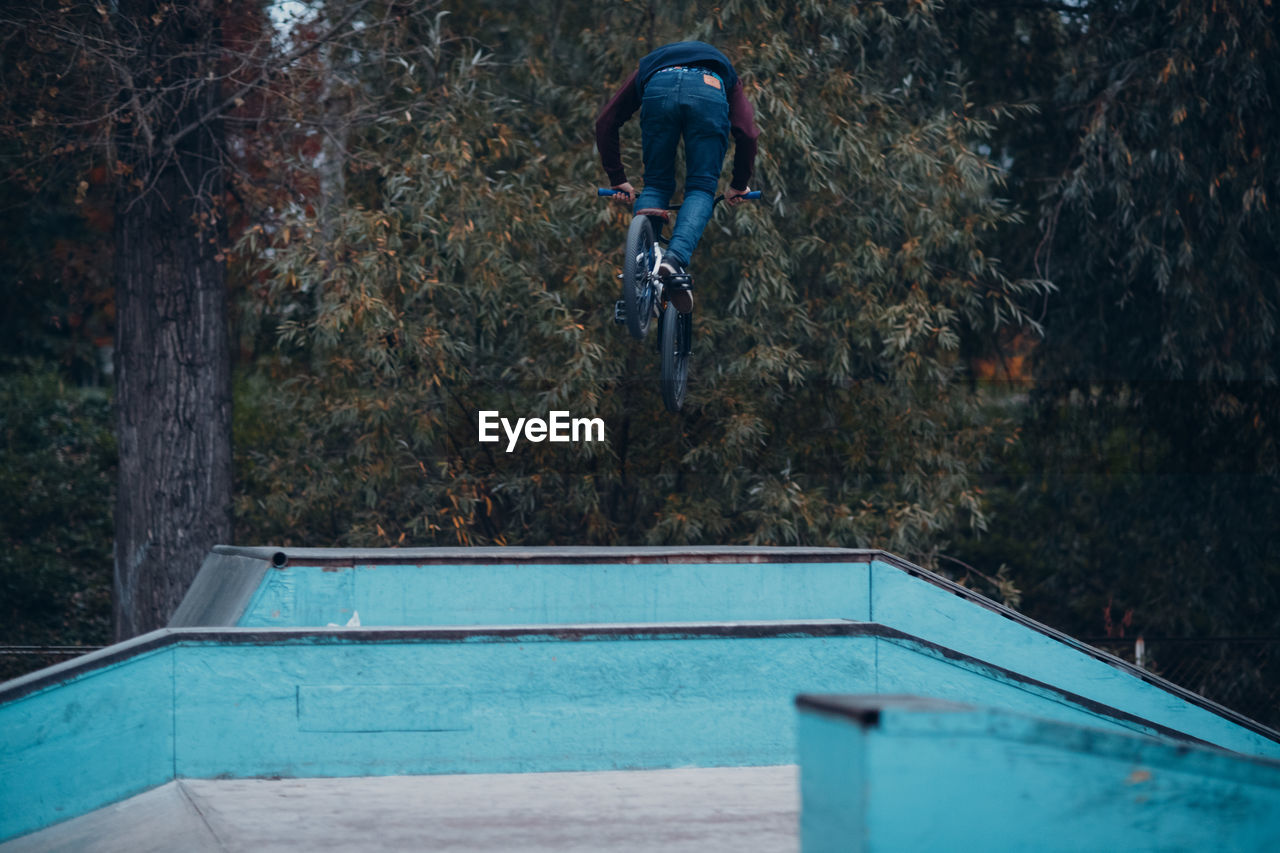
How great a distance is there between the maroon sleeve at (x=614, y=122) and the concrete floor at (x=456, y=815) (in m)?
3.04

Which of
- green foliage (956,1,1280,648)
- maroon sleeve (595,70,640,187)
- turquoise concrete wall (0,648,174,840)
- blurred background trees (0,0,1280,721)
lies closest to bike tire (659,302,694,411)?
maroon sleeve (595,70,640,187)

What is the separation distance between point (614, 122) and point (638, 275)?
3.18ft

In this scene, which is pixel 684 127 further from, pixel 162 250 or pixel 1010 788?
pixel 162 250

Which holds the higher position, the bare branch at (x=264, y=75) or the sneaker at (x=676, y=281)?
the bare branch at (x=264, y=75)

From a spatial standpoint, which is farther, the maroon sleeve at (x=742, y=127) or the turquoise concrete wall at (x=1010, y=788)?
the maroon sleeve at (x=742, y=127)

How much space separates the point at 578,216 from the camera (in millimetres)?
8734

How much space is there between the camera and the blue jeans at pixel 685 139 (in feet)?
17.6

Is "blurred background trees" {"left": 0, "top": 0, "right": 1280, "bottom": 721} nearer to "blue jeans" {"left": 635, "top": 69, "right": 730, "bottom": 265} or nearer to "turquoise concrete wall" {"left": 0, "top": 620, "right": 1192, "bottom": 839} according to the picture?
"blue jeans" {"left": 635, "top": 69, "right": 730, "bottom": 265}

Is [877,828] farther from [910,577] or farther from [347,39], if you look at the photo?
[347,39]

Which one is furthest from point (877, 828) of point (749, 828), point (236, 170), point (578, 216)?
point (236, 170)

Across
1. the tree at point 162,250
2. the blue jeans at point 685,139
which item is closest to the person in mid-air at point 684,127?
the blue jeans at point 685,139
